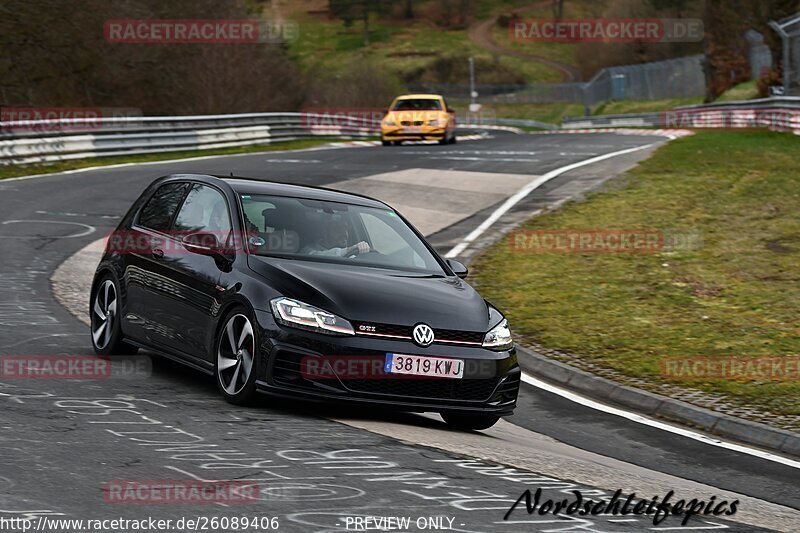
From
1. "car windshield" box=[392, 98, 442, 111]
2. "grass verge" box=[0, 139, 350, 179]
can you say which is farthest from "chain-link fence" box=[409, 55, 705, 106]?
"grass verge" box=[0, 139, 350, 179]

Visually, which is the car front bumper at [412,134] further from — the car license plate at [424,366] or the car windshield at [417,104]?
the car license plate at [424,366]

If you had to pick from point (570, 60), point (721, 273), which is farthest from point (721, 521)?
point (570, 60)

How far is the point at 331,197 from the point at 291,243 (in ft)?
2.78

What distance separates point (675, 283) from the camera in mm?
15125

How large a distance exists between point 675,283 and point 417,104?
2663 cm

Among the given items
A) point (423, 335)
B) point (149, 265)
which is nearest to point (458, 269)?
point (423, 335)

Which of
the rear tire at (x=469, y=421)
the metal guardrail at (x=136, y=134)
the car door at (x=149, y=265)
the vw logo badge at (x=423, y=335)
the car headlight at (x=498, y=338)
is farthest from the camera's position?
the metal guardrail at (x=136, y=134)

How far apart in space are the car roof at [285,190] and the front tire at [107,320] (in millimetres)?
1125

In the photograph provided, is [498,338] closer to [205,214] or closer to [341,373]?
[341,373]

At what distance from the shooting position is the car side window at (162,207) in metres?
9.95

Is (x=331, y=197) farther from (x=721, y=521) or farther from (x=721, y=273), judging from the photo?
(x=721, y=273)

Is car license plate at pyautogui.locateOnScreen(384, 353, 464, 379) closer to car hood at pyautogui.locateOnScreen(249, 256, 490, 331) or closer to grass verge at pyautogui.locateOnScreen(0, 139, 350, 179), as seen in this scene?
car hood at pyautogui.locateOnScreen(249, 256, 490, 331)

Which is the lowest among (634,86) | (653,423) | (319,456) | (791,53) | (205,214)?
(653,423)

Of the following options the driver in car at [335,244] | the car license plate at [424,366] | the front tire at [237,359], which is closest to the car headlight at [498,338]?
the car license plate at [424,366]
